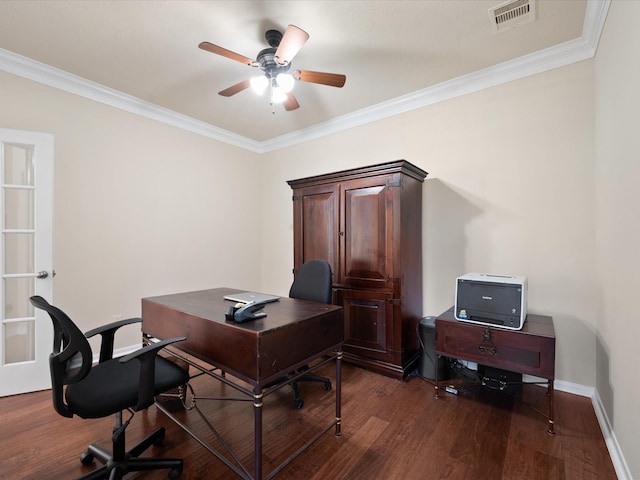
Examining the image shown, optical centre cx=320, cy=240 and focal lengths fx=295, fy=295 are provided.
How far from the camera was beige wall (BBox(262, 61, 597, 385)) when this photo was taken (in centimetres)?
229

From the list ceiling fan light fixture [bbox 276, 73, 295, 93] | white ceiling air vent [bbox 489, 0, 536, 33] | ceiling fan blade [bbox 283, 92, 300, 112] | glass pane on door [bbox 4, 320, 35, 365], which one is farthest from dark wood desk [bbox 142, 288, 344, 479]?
white ceiling air vent [bbox 489, 0, 536, 33]

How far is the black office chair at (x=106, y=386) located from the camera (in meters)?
1.31

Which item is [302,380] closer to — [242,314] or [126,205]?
[242,314]

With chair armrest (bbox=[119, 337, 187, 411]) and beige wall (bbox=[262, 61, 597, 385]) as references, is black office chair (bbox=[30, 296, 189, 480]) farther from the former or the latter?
beige wall (bbox=[262, 61, 597, 385])

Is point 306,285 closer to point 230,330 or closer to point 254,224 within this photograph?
point 230,330

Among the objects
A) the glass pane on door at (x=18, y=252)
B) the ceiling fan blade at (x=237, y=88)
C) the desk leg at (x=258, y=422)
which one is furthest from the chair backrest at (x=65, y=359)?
the ceiling fan blade at (x=237, y=88)

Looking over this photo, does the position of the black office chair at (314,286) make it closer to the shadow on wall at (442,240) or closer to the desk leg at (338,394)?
the desk leg at (338,394)

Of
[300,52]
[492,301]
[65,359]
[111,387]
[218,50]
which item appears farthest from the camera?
[300,52]

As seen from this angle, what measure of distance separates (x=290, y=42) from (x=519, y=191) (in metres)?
2.18

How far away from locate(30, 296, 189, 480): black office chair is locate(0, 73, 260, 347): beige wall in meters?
1.67

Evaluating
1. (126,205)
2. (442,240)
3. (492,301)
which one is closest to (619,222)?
(492,301)

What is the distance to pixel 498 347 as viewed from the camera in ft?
6.84

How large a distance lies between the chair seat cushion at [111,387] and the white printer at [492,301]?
78.0 inches

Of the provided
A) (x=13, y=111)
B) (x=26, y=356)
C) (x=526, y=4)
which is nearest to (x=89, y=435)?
(x=26, y=356)
